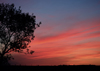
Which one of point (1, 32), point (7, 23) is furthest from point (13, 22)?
point (1, 32)

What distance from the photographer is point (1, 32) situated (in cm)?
3628

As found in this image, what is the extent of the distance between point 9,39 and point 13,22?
15.8ft

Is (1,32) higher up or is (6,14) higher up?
(6,14)

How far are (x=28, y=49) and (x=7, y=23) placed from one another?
Result: 925cm
